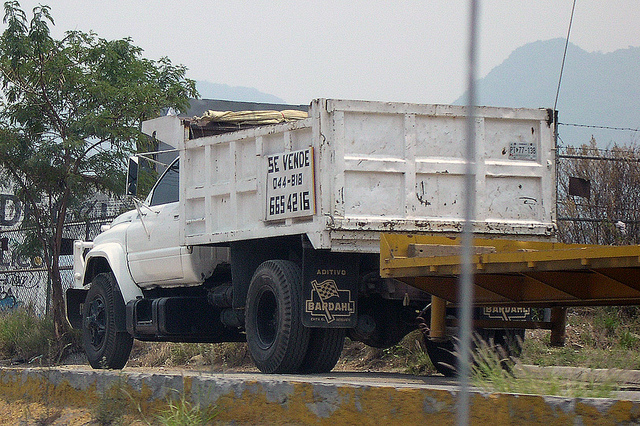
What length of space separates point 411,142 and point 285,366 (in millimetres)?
2245

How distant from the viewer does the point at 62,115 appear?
629 inches

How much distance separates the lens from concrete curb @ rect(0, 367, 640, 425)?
4379 millimetres

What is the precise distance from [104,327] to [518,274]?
244 inches

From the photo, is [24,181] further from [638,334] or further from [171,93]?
[638,334]

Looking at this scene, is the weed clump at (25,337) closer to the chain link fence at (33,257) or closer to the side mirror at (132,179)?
the chain link fence at (33,257)

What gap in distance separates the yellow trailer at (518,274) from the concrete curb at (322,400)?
103cm

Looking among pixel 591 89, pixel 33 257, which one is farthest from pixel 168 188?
pixel 591 89

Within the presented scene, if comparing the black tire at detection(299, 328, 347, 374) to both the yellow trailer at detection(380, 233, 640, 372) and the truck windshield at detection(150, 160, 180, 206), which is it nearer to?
the yellow trailer at detection(380, 233, 640, 372)

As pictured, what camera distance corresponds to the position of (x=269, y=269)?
28.1 ft

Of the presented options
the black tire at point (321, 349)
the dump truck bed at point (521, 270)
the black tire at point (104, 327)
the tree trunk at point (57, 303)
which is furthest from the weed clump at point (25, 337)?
the dump truck bed at point (521, 270)

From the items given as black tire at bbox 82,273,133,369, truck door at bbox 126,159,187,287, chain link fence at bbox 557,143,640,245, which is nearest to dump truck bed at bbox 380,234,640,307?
truck door at bbox 126,159,187,287

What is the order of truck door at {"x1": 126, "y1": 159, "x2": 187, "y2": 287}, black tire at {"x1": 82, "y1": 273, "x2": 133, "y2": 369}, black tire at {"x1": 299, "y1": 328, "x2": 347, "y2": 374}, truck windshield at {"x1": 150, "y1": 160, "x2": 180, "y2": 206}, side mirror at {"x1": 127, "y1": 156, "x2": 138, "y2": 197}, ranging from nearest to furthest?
1. black tire at {"x1": 299, "y1": 328, "x2": 347, "y2": 374}
2. truck door at {"x1": 126, "y1": 159, "x2": 187, "y2": 287}
3. truck windshield at {"x1": 150, "y1": 160, "x2": 180, "y2": 206}
4. side mirror at {"x1": 127, "y1": 156, "x2": 138, "y2": 197}
5. black tire at {"x1": 82, "y1": 273, "x2": 133, "y2": 369}

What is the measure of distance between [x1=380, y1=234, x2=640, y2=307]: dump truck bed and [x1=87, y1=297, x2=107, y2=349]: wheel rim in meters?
5.23

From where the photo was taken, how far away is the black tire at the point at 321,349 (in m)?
8.52
